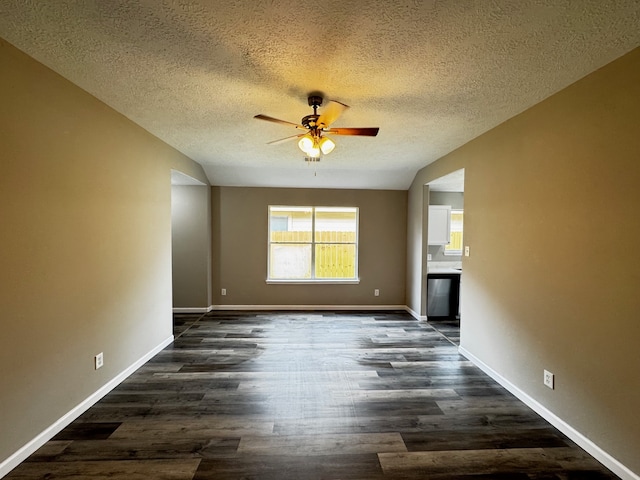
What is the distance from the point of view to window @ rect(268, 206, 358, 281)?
5.37 metres

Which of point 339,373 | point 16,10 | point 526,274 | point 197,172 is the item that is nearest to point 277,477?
point 339,373

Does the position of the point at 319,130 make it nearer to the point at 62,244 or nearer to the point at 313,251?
the point at 62,244

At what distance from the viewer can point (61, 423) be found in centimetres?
197

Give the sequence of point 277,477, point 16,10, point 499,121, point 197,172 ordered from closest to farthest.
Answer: point 16,10 < point 277,477 < point 499,121 < point 197,172

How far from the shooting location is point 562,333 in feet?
6.64

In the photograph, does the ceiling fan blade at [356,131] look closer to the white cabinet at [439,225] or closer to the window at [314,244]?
the window at [314,244]

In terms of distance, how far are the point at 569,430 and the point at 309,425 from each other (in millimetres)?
1854

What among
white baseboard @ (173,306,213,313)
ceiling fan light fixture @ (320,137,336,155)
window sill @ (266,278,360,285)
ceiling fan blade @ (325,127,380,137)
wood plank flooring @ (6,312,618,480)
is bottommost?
wood plank flooring @ (6,312,618,480)

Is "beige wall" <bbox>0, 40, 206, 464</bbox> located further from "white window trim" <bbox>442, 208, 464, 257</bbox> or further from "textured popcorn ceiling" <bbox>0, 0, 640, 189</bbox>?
"white window trim" <bbox>442, 208, 464, 257</bbox>

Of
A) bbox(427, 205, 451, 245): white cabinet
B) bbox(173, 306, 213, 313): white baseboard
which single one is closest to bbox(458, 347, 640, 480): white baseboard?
bbox(427, 205, 451, 245): white cabinet

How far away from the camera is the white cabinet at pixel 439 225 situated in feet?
16.5

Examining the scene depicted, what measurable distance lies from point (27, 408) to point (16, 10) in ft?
7.40

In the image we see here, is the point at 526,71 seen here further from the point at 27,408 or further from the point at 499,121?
the point at 27,408

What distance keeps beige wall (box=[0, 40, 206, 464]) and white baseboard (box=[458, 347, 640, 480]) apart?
11.9ft
